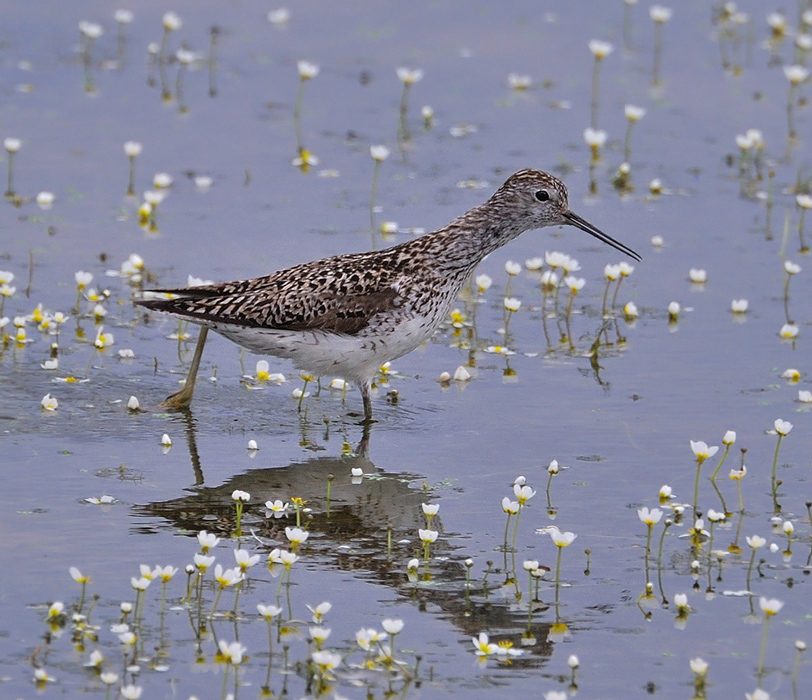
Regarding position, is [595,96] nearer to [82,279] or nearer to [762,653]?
[82,279]

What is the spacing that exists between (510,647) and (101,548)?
247 centimetres

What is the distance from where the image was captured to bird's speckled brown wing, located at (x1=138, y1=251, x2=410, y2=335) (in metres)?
10.7

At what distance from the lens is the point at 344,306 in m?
10.8

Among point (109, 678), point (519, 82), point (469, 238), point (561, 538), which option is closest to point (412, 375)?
point (469, 238)

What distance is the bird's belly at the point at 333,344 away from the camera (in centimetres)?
1068

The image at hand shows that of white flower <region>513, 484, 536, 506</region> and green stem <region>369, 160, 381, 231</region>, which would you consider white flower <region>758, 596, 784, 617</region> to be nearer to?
white flower <region>513, 484, 536, 506</region>

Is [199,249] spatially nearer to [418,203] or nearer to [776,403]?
[418,203]

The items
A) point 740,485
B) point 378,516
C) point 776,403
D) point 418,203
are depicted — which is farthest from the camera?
point 418,203

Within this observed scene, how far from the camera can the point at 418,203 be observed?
634 inches

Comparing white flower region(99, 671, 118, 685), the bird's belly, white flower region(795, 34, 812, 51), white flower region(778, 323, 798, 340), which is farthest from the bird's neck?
white flower region(795, 34, 812, 51)

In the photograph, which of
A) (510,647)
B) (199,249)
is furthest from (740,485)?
(199,249)

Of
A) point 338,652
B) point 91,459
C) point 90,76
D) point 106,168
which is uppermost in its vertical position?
point 90,76

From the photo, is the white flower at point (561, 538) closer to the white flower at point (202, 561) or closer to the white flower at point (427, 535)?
the white flower at point (427, 535)

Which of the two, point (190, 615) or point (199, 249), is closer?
point (190, 615)
